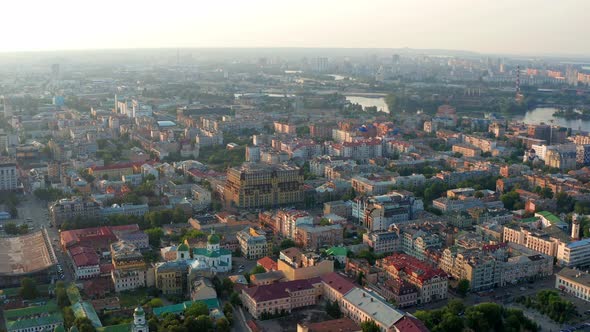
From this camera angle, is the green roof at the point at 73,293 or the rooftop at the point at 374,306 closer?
the rooftop at the point at 374,306

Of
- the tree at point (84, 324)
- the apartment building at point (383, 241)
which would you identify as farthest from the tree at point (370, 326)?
the apartment building at point (383, 241)

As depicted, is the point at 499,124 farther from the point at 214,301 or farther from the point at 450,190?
the point at 214,301

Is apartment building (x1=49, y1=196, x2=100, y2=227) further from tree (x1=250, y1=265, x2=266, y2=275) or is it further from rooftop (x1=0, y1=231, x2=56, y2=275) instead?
tree (x1=250, y1=265, x2=266, y2=275)

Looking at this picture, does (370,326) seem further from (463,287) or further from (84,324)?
(84,324)

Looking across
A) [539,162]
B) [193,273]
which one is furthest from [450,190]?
[193,273]

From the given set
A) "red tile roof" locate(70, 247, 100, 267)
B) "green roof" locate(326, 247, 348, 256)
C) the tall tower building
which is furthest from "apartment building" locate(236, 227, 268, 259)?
the tall tower building

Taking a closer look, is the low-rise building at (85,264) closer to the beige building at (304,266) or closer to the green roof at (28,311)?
the green roof at (28,311)
